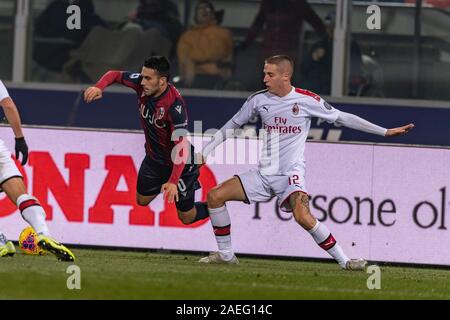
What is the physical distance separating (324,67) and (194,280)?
22.6ft

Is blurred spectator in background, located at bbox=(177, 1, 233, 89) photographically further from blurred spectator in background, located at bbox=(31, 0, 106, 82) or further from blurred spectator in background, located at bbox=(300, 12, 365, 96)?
blurred spectator in background, located at bbox=(31, 0, 106, 82)

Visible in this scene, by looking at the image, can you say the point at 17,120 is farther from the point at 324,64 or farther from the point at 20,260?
the point at 324,64

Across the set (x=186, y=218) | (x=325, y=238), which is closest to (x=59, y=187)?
(x=186, y=218)

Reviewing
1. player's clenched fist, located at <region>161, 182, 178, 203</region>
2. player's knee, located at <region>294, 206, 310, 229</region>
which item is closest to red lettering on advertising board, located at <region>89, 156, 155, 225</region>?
player's clenched fist, located at <region>161, 182, 178, 203</region>

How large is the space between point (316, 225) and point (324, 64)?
17.8 feet

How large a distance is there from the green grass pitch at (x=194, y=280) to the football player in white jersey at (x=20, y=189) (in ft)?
0.53

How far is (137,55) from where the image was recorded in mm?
17266

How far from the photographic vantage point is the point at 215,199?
1199 cm

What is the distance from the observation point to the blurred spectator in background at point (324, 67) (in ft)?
55.0

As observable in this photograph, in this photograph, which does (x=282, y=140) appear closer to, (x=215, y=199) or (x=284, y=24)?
(x=215, y=199)

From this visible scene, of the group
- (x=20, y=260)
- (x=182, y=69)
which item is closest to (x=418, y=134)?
(x=182, y=69)

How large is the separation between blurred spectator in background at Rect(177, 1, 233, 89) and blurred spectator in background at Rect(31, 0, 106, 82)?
1320mm

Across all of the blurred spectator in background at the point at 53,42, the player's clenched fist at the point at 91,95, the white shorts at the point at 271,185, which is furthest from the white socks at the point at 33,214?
the blurred spectator in background at the point at 53,42

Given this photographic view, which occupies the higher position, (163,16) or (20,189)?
(163,16)
